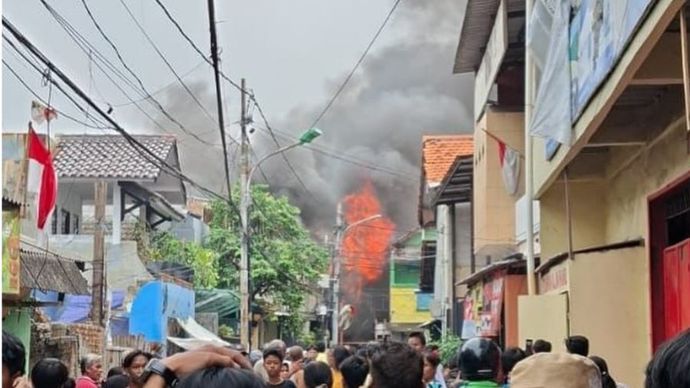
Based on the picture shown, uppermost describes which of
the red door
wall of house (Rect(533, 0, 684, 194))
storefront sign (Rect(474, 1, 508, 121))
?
storefront sign (Rect(474, 1, 508, 121))

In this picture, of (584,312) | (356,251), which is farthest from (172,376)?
(356,251)

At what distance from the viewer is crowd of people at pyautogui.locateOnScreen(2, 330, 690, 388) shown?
2.24 metres

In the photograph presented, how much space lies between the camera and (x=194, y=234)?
33.8 meters

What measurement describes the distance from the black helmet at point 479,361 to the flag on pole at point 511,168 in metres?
13.1

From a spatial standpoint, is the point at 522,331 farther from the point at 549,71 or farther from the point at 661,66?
the point at 661,66

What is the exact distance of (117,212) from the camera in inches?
944

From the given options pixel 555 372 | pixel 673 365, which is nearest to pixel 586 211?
pixel 555 372

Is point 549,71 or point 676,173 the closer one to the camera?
point 676,173

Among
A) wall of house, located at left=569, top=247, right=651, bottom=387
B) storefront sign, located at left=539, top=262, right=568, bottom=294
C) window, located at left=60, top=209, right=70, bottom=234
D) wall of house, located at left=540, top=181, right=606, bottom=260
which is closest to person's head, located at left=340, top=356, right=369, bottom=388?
wall of house, located at left=569, top=247, right=651, bottom=387

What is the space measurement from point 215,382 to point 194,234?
31950 mm

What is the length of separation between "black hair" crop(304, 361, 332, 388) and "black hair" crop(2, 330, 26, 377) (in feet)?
11.1

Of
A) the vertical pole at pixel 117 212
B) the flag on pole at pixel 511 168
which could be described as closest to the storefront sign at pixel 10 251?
the flag on pole at pixel 511 168

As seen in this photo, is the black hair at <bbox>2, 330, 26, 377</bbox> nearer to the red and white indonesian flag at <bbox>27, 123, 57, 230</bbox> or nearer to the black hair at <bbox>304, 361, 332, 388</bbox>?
the black hair at <bbox>304, 361, 332, 388</bbox>

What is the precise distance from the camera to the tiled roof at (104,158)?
23.3 metres
